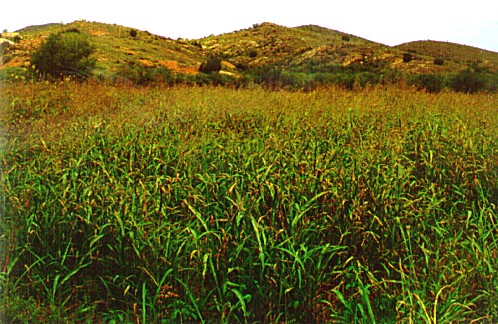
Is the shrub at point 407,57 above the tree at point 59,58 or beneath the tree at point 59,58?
above

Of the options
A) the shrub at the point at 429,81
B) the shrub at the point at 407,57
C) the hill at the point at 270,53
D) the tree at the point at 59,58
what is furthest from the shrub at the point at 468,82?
the tree at the point at 59,58

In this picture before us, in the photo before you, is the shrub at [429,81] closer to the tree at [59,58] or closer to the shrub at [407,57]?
the shrub at [407,57]

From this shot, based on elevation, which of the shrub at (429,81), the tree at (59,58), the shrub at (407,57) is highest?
the shrub at (407,57)

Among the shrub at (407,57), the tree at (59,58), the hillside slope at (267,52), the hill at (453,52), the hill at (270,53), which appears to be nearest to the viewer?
the tree at (59,58)

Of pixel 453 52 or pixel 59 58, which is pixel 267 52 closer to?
pixel 453 52

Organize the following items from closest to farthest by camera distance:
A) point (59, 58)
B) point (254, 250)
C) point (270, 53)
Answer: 1. point (254, 250)
2. point (59, 58)
3. point (270, 53)

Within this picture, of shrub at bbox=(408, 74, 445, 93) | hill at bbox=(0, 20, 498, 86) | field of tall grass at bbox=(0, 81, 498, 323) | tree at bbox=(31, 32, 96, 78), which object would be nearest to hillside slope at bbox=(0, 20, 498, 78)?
hill at bbox=(0, 20, 498, 86)

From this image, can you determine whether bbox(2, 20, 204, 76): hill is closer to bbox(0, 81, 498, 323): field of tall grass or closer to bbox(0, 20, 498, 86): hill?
bbox(0, 20, 498, 86): hill

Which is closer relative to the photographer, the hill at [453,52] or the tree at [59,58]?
the tree at [59,58]

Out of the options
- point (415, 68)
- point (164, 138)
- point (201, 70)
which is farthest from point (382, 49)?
point (164, 138)

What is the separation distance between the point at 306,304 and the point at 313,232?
1.70 ft

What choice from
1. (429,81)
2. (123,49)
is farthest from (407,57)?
(123,49)

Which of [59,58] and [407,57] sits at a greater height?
[407,57]

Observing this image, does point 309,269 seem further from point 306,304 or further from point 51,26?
point 51,26
